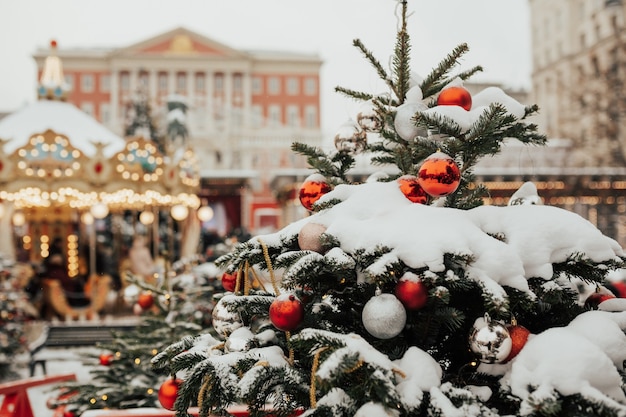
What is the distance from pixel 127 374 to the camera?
450 centimetres

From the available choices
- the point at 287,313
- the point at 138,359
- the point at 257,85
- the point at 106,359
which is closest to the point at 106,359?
the point at 106,359

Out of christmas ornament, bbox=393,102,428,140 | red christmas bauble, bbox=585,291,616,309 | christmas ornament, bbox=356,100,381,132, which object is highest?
christmas ornament, bbox=356,100,381,132

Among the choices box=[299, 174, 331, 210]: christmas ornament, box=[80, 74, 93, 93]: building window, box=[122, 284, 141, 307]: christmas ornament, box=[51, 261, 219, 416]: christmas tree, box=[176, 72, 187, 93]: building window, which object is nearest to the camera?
box=[299, 174, 331, 210]: christmas ornament

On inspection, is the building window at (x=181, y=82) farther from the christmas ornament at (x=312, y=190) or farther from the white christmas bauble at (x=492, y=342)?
the white christmas bauble at (x=492, y=342)

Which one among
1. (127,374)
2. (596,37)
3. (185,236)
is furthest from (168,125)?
(596,37)

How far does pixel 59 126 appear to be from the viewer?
12.7 metres

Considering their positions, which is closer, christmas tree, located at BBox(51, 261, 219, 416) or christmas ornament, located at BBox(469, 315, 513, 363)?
christmas ornament, located at BBox(469, 315, 513, 363)

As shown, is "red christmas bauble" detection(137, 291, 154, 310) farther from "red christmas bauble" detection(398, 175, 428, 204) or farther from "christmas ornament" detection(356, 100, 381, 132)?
"red christmas bauble" detection(398, 175, 428, 204)

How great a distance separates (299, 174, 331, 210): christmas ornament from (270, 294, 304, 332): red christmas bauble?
1.81 ft

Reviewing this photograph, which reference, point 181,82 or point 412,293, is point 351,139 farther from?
point 181,82

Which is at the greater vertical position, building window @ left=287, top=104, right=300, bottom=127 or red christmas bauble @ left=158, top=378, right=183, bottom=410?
building window @ left=287, top=104, right=300, bottom=127

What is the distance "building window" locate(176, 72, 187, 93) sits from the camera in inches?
2327

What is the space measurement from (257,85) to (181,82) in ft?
23.8

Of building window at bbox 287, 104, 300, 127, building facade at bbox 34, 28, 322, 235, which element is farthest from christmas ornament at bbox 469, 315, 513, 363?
building window at bbox 287, 104, 300, 127
